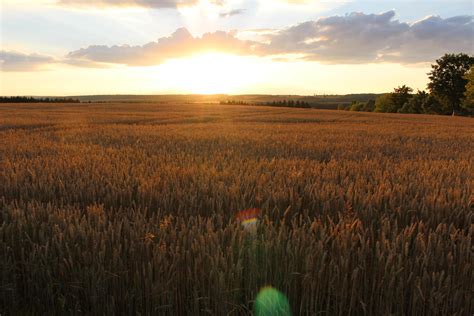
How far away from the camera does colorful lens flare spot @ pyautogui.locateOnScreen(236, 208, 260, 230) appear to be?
10.3 ft

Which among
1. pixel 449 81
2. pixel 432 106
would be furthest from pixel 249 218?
pixel 432 106

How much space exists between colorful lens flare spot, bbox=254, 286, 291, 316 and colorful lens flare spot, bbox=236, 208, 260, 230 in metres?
0.58

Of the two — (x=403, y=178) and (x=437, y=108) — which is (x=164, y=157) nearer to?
(x=403, y=178)

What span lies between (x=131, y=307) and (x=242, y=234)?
0.84 meters

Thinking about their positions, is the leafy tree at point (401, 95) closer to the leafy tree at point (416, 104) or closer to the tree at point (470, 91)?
the leafy tree at point (416, 104)

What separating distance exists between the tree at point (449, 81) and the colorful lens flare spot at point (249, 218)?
69.1 meters

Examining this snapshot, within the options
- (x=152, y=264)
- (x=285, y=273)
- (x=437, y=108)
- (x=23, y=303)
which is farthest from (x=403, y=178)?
(x=437, y=108)

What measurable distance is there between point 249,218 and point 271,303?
115 centimetres

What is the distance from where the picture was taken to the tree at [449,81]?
2564 inches

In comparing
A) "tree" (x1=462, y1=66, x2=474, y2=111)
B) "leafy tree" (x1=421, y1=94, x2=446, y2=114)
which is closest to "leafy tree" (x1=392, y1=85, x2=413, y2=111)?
"leafy tree" (x1=421, y1=94, x2=446, y2=114)

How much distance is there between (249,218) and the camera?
3.52 metres

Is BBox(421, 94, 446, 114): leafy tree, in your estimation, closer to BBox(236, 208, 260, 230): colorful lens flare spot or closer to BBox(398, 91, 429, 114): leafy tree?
BBox(398, 91, 429, 114): leafy tree

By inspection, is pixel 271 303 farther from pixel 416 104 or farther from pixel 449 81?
pixel 416 104

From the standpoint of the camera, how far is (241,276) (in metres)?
2.53
